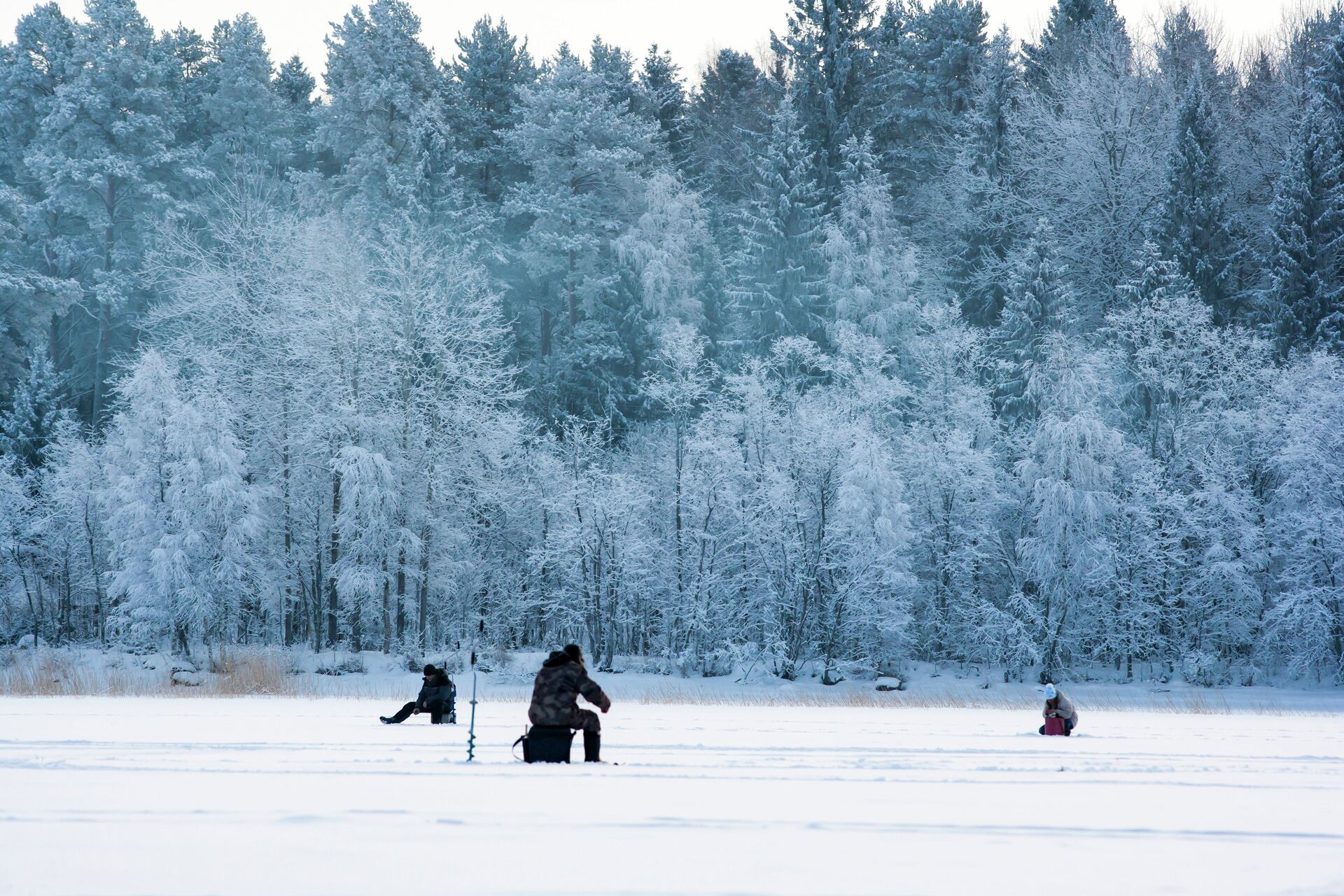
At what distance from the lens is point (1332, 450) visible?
34750 mm

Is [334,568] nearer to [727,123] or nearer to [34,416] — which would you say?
[34,416]

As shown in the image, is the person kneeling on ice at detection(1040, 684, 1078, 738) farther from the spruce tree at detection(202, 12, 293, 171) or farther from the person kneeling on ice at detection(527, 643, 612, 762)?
the spruce tree at detection(202, 12, 293, 171)

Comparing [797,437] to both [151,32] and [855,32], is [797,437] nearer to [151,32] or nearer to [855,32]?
[855,32]

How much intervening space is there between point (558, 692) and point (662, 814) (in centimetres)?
301

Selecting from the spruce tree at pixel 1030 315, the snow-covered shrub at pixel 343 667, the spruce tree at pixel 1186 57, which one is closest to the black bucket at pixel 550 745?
the snow-covered shrub at pixel 343 667

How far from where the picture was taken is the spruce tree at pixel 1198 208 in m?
41.2

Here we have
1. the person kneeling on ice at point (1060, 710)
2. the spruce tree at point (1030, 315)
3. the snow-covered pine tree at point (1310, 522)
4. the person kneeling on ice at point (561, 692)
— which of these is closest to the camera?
the person kneeling on ice at point (561, 692)

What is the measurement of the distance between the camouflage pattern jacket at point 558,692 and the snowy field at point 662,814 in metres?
0.58

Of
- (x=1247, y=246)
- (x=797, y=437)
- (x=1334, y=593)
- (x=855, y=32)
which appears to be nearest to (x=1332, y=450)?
(x=1334, y=593)

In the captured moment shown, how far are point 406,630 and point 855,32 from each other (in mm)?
31735

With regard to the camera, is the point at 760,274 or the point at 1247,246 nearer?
the point at 1247,246

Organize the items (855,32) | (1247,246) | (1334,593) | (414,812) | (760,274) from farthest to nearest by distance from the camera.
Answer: (855,32), (760,274), (1247,246), (1334,593), (414,812)

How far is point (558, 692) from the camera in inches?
460

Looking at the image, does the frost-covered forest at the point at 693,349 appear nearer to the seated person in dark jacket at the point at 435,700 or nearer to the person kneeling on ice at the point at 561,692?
the seated person in dark jacket at the point at 435,700
